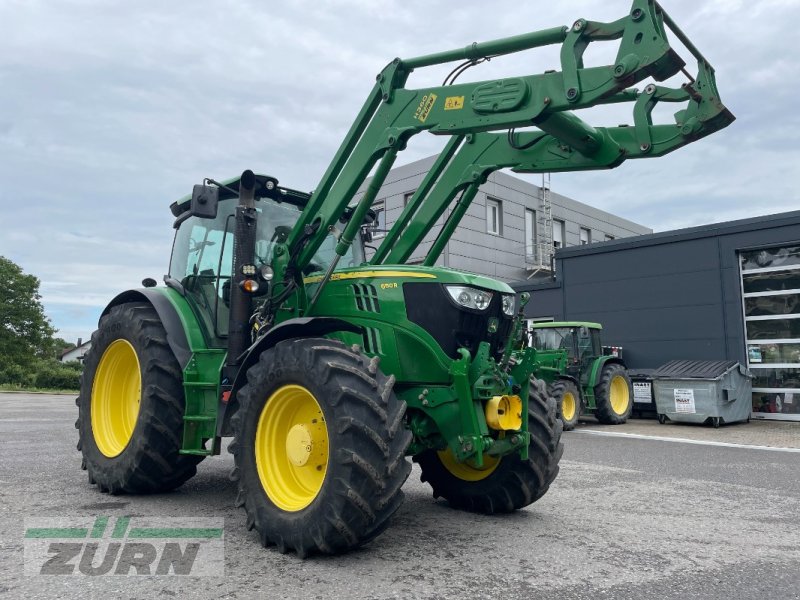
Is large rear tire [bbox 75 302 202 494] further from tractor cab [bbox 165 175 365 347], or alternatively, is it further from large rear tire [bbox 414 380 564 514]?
large rear tire [bbox 414 380 564 514]

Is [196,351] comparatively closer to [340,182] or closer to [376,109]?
[340,182]

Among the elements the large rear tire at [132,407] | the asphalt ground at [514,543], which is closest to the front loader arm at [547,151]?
the large rear tire at [132,407]

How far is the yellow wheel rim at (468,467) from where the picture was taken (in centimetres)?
512

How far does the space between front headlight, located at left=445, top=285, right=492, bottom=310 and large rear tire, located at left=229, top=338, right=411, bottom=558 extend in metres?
0.88

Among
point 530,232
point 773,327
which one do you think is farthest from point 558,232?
point 773,327

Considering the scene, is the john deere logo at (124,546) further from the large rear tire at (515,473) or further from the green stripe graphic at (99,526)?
the large rear tire at (515,473)

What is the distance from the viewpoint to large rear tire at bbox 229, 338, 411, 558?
371 cm

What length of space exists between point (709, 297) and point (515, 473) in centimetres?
1363

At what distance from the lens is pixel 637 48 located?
4.00m

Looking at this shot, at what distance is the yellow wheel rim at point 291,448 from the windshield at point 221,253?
4.73 feet

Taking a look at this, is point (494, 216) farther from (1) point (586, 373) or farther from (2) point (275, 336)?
(2) point (275, 336)

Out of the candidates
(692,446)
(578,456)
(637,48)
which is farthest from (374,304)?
(692,446)

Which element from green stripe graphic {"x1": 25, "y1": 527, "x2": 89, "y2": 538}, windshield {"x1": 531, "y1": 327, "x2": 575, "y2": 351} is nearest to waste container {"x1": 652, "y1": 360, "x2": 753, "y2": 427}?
windshield {"x1": 531, "y1": 327, "x2": 575, "y2": 351}

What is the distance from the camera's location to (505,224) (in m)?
25.9
